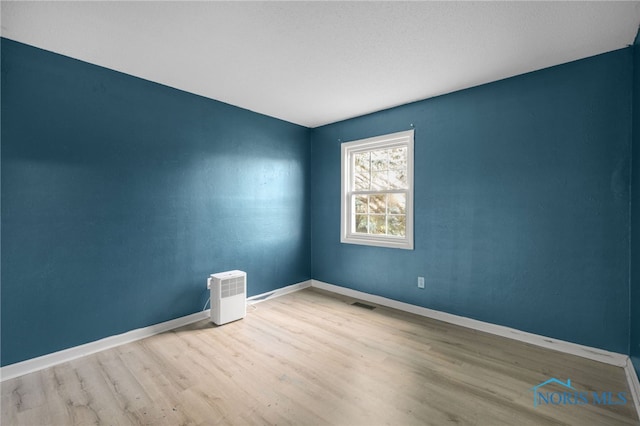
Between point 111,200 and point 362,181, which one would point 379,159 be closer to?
point 362,181

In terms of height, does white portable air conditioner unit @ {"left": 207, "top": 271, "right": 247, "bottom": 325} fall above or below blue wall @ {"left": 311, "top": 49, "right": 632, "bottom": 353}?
below

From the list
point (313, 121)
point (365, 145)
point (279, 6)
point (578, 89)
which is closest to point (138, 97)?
point (279, 6)

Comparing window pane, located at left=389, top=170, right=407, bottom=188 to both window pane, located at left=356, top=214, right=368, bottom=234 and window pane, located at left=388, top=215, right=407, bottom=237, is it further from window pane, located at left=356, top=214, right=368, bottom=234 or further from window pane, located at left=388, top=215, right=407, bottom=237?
window pane, located at left=356, top=214, right=368, bottom=234

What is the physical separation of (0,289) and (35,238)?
16.1 inches

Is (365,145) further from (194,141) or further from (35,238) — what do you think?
(35,238)

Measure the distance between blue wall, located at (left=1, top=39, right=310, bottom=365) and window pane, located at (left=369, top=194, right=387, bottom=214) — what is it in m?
1.56

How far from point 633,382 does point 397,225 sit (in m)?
2.31

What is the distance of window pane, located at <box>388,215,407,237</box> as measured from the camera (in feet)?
11.7

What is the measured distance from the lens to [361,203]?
4.05m

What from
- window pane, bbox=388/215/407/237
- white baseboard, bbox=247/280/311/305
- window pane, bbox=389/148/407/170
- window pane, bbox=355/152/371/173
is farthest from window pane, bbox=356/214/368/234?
white baseboard, bbox=247/280/311/305

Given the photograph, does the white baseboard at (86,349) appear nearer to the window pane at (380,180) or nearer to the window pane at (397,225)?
the window pane at (397,225)

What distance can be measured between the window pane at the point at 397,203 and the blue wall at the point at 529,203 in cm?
24

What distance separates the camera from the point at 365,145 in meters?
3.85

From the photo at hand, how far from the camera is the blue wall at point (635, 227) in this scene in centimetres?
196
